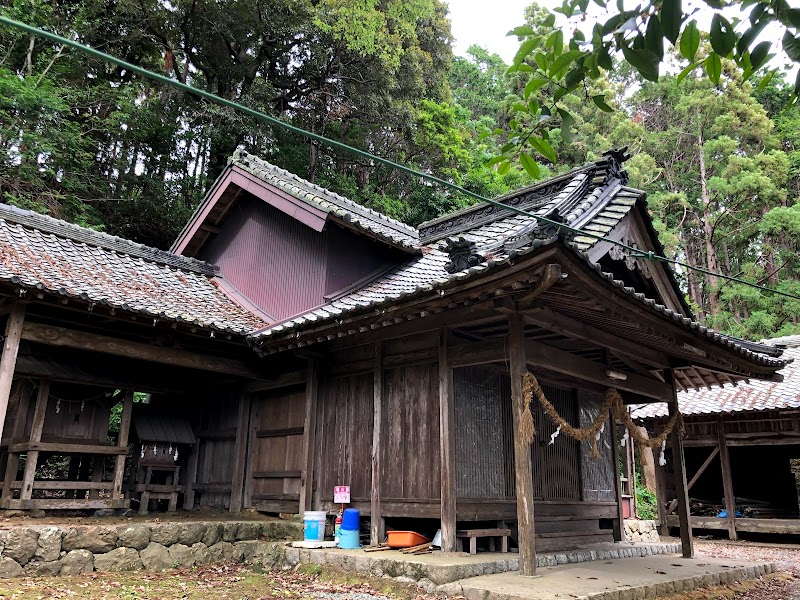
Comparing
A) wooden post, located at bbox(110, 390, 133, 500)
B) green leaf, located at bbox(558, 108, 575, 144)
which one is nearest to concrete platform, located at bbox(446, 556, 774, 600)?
green leaf, located at bbox(558, 108, 575, 144)

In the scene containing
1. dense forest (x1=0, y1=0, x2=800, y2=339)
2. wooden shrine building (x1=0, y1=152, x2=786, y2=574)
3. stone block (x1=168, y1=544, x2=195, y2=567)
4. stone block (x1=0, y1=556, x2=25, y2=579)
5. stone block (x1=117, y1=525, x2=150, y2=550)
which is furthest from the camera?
dense forest (x1=0, y1=0, x2=800, y2=339)

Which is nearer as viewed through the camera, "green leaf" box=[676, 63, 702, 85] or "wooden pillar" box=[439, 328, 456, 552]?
"green leaf" box=[676, 63, 702, 85]

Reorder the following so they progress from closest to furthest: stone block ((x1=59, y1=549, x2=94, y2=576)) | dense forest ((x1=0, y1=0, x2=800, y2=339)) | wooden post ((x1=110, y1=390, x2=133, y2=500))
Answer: stone block ((x1=59, y1=549, x2=94, y2=576)) → wooden post ((x1=110, y1=390, x2=133, y2=500)) → dense forest ((x1=0, y1=0, x2=800, y2=339))

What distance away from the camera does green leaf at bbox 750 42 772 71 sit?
123 inches

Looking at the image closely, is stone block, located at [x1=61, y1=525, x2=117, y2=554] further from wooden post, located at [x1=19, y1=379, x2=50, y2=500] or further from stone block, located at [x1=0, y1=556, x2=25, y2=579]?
wooden post, located at [x1=19, y1=379, x2=50, y2=500]

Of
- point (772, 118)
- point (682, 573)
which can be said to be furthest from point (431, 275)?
point (772, 118)

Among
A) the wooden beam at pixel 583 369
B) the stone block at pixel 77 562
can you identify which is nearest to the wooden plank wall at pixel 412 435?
the wooden beam at pixel 583 369

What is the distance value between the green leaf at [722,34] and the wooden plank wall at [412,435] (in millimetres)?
6148

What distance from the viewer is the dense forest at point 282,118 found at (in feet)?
64.3

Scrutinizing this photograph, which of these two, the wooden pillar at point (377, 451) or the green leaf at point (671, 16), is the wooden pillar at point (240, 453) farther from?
the green leaf at point (671, 16)

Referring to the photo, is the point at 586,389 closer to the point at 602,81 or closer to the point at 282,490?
the point at 282,490

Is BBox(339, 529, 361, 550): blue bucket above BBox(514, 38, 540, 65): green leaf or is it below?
below

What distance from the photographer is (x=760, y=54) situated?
3146 mm

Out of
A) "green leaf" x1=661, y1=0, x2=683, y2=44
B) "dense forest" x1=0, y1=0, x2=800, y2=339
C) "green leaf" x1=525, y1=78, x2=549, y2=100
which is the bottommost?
"green leaf" x1=525, y1=78, x2=549, y2=100
